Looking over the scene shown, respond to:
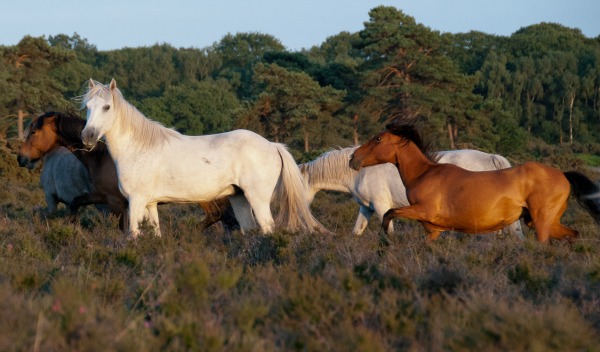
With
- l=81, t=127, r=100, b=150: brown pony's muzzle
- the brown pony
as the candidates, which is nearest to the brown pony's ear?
l=81, t=127, r=100, b=150: brown pony's muzzle

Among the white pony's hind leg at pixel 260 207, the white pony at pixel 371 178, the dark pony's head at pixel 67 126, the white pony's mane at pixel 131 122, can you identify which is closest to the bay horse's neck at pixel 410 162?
the white pony's hind leg at pixel 260 207

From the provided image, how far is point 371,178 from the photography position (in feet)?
36.2

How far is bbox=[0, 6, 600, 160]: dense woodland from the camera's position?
3688 cm

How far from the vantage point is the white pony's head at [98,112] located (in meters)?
8.40

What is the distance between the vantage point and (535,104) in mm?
59469

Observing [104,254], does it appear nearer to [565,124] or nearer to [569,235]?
[569,235]

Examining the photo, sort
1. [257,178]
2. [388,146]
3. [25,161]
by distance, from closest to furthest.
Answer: [388,146] → [257,178] → [25,161]

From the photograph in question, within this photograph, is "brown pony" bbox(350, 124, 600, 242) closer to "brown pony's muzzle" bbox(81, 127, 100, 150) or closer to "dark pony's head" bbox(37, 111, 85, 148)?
"brown pony's muzzle" bbox(81, 127, 100, 150)

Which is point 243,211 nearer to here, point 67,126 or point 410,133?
point 410,133

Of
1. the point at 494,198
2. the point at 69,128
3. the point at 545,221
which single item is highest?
the point at 69,128

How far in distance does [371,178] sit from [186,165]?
127 inches

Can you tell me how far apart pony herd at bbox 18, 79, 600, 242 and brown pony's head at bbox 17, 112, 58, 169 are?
1cm

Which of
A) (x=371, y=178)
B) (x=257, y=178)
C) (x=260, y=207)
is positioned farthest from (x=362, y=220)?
→ (x=257, y=178)

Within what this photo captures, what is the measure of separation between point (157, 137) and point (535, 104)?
54.5 meters
